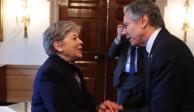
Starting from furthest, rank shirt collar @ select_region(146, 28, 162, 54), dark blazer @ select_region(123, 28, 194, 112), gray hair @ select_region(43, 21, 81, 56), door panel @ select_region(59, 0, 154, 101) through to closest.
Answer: door panel @ select_region(59, 0, 154, 101), gray hair @ select_region(43, 21, 81, 56), shirt collar @ select_region(146, 28, 162, 54), dark blazer @ select_region(123, 28, 194, 112)

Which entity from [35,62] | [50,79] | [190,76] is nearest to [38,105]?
[50,79]

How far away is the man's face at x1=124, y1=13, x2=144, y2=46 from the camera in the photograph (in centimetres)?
192

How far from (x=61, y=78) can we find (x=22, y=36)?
334 cm

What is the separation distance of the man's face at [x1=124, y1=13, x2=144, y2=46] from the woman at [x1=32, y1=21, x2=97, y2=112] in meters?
0.34

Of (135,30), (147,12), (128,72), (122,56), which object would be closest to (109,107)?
(135,30)

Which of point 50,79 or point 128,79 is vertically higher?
point 50,79

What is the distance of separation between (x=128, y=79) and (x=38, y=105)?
1.44 m

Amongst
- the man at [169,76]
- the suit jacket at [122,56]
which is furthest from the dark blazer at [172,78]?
the suit jacket at [122,56]

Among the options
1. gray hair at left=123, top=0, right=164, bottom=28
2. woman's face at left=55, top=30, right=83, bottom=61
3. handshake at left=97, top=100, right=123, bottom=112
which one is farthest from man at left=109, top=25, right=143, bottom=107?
gray hair at left=123, top=0, right=164, bottom=28

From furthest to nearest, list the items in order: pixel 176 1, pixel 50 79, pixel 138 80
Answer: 1. pixel 176 1
2. pixel 138 80
3. pixel 50 79

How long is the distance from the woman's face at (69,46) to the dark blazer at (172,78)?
1.84 feet

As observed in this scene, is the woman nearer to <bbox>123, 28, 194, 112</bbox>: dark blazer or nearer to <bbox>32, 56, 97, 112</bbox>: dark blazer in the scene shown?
<bbox>32, 56, 97, 112</bbox>: dark blazer

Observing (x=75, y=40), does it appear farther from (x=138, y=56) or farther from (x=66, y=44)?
(x=138, y=56)

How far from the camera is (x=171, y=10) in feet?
16.6
